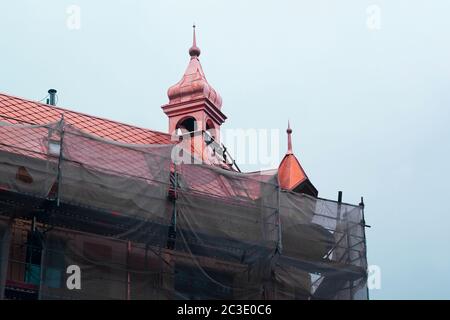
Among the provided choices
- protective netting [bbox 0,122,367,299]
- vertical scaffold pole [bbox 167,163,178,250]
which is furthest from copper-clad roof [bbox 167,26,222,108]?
vertical scaffold pole [bbox 167,163,178,250]

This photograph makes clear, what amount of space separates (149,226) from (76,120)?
287 inches

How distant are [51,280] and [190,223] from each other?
461cm

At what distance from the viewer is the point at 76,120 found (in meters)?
44.1

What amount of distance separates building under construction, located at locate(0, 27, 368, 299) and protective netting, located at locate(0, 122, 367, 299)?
39mm

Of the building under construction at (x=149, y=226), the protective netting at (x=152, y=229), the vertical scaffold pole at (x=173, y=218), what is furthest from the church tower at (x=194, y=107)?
the vertical scaffold pole at (x=173, y=218)

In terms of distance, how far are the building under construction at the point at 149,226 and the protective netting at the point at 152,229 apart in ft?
0.13

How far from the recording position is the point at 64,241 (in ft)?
122

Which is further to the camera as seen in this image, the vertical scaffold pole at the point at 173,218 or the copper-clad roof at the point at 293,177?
the copper-clad roof at the point at 293,177

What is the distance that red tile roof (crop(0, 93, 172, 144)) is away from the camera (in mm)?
42281

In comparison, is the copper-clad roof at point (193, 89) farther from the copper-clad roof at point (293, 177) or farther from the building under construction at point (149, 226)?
the building under construction at point (149, 226)

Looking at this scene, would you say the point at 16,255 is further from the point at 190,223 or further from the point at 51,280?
the point at 190,223

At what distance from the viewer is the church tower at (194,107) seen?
5306 centimetres

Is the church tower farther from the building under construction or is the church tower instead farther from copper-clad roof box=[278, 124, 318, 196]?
the building under construction

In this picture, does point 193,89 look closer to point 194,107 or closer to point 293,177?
point 194,107
